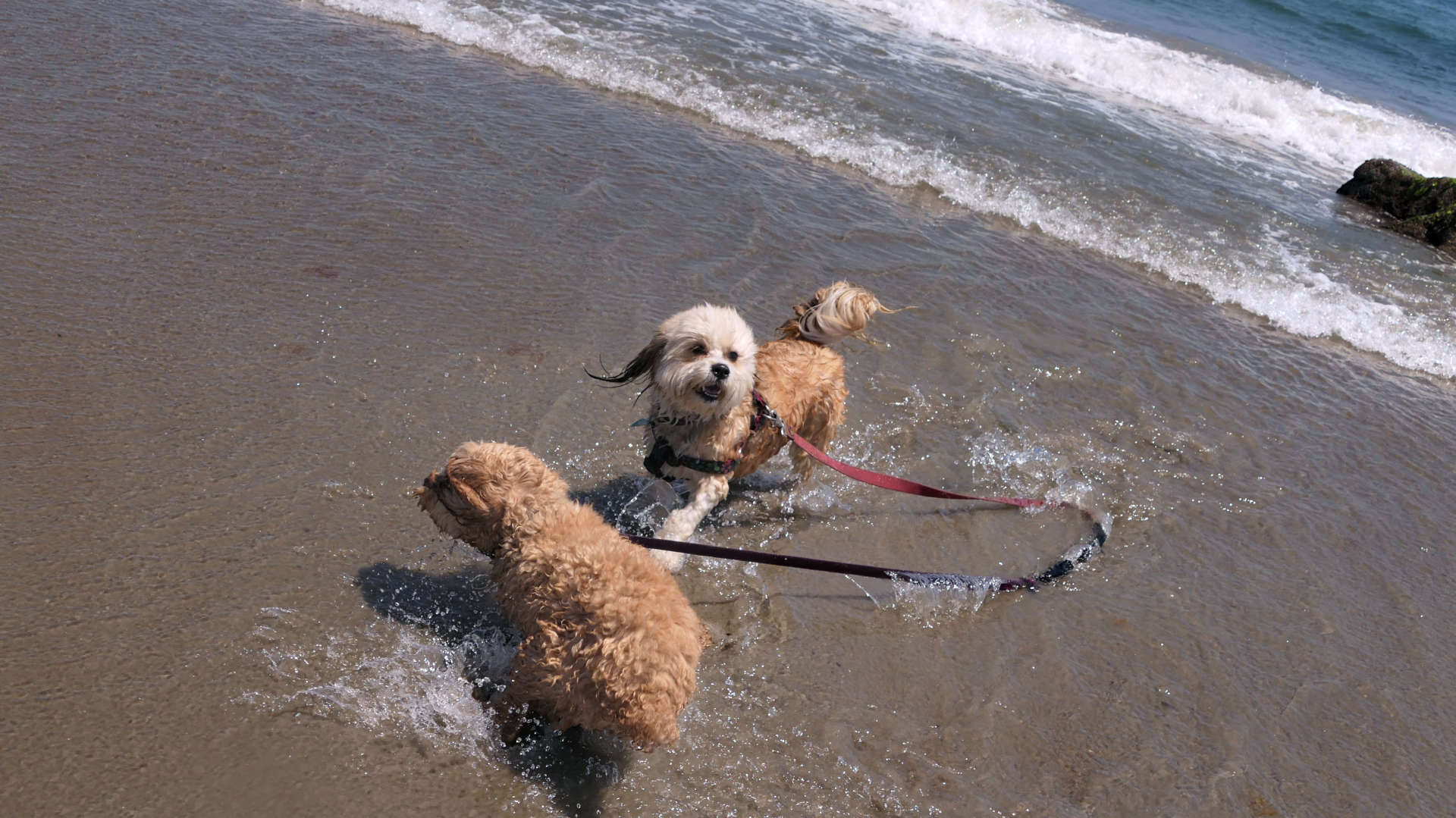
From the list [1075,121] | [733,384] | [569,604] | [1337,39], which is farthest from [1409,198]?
[569,604]

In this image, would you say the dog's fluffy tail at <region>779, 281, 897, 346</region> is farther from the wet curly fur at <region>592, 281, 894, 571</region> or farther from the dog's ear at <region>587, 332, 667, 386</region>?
the dog's ear at <region>587, 332, 667, 386</region>

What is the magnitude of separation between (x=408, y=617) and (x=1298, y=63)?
843 inches

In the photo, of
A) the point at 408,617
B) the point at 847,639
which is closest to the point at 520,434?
the point at 408,617

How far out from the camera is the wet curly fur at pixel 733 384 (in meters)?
4.42

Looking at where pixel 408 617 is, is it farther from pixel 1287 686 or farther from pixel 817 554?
pixel 1287 686

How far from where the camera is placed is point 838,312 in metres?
5.25

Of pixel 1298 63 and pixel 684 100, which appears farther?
pixel 1298 63

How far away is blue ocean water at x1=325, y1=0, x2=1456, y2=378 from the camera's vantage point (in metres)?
9.38

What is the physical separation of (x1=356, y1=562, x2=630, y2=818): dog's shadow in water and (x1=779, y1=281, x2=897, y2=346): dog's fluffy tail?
237 centimetres

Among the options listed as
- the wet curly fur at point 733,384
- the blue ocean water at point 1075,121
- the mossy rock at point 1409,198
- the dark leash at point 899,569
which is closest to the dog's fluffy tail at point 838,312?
the wet curly fur at point 733,384

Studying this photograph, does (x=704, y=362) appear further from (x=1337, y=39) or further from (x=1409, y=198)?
(x=1337, y=39)

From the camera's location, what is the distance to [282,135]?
23.9 feet

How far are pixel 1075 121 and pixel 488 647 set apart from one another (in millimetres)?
11621

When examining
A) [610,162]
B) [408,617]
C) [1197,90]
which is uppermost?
[1197,90]
